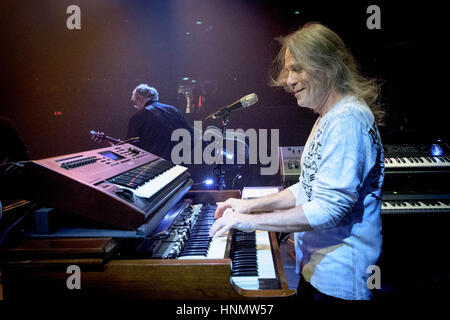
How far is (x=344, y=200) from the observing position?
1.09m

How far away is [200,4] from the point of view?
16.5 ft

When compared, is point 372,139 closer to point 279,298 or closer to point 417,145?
point 279,298

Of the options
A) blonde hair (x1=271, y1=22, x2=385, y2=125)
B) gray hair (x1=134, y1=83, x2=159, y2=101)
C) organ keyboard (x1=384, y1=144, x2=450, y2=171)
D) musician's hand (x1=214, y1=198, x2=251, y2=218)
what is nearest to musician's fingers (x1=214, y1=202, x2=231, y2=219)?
musician's hand (x1=214, y1=198, x2=251, y2=218)

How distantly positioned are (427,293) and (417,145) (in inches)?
65.1

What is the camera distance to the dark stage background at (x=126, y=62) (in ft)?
17.0

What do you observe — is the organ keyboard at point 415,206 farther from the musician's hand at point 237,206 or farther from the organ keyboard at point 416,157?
the musician's hand at point 237,206

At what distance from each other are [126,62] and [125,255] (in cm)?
510

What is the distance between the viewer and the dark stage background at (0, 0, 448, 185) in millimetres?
5191

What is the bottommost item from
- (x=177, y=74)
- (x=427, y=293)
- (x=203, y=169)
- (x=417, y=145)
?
(x=427, y=293)

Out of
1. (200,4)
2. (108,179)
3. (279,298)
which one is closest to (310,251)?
(279,298)

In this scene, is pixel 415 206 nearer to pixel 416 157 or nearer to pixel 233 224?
pixel 416 157

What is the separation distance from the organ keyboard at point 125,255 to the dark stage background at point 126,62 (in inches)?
160

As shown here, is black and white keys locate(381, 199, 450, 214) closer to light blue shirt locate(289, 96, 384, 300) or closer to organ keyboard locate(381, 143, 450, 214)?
organ keyboard locate(381, 143, 450, 214)

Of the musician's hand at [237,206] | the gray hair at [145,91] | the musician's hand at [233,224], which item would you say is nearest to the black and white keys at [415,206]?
the musician's hand at [237,206]
